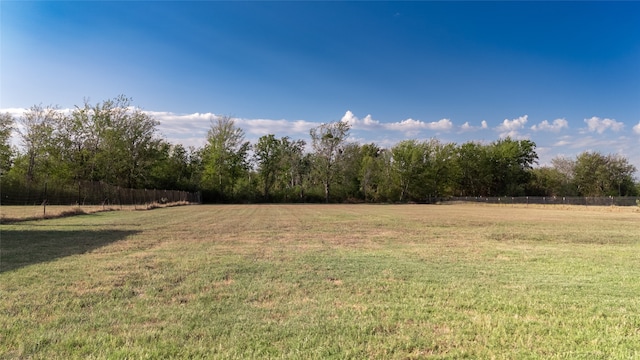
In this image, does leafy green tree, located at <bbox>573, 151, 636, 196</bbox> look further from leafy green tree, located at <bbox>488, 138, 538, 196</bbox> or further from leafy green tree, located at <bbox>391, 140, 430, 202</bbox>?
leafy green tree, located at <bbox>391, 140, 430, 202</bbox>

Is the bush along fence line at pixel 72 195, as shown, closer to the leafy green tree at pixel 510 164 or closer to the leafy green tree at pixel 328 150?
the leafy green tree at pixel 328 150

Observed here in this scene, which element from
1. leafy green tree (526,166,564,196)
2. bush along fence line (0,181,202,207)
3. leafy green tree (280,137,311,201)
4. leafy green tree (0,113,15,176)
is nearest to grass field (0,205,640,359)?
bush along fence line (0,181,202,207)

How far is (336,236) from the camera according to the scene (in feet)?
44.4

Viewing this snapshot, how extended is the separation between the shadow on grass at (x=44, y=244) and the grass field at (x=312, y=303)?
4.0 inches

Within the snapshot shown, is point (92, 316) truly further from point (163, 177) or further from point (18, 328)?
point (163, 177)

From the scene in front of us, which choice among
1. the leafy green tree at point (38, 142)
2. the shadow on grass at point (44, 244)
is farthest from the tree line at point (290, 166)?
the shadow on grass at point (44, 244)

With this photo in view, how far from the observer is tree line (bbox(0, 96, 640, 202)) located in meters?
51.1

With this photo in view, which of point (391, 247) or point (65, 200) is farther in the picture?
point (65, 200)

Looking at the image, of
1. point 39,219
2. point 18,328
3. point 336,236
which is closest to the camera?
point 18,328

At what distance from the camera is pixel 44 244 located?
32.7 feet

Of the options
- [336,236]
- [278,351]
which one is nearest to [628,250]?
[336,236]

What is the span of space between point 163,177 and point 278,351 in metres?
62.3

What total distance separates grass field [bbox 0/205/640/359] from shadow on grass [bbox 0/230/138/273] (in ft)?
0.33

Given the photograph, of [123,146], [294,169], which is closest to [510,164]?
[294,169]
